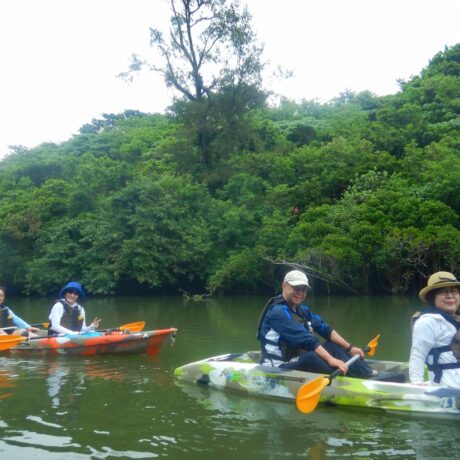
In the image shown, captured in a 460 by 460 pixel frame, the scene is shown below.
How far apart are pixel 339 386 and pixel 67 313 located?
194 inches

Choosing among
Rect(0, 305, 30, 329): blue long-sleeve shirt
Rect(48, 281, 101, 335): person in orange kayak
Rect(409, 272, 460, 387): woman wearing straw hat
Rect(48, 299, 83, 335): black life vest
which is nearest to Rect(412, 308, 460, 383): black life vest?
Rect(409, 272, 460, 387): woman wearing straw hat

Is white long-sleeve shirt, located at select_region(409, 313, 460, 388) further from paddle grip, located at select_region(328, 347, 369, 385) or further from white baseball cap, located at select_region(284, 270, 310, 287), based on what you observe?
white baseball cap, located at select_region(284, 270, 310, 287)

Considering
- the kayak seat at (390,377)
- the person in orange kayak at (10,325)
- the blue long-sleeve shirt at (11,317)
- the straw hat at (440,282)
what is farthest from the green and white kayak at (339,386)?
the blue long-sleeve shirt at (11,317)

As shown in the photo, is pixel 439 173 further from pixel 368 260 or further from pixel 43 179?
pixel 43 179

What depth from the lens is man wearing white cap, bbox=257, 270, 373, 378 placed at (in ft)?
18.0

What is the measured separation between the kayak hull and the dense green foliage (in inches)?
415

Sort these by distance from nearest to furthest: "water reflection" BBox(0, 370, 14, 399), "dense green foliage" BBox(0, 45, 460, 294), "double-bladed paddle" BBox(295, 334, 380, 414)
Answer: "double-bladed paddle" BBox(295, 334, 380, 414) → "water reflection" BBox(0, 370, 14, 399) → "dense green foliage" BBox(0, 45, 460, 294)

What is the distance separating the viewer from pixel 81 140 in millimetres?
40594

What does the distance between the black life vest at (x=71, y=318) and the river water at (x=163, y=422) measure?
65 centimetres

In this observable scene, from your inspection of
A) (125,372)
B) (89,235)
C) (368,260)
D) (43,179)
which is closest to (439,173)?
(368,260)

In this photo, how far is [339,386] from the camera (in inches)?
213

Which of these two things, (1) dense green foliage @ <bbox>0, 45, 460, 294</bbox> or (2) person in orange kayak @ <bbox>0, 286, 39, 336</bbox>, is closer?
(2) person in orange kayak @ <bbox>0, 286, 39, 336</bbox>

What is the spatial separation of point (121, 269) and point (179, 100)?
7.92m

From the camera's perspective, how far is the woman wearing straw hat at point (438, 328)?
4.52 m
